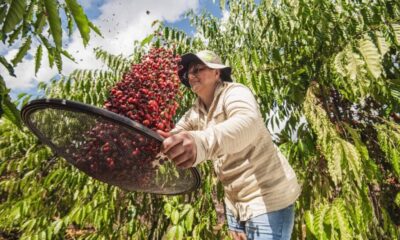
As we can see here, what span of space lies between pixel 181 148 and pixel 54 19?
456 mm

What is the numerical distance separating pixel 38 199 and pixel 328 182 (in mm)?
2532

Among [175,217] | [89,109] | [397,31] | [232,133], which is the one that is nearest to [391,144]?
[397,31]

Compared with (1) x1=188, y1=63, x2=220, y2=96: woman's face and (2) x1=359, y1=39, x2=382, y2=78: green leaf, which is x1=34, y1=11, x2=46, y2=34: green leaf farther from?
(2) x1=359, y1=39, x2=382, y2=78: green leaf

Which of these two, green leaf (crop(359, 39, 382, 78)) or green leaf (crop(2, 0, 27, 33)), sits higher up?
green leaf (crop(359, 39, 382, 78))

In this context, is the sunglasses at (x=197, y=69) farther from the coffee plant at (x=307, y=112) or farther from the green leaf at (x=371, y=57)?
the green leaf at (x=371, y=57)

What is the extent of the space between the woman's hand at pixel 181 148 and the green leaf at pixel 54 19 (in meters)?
0.38

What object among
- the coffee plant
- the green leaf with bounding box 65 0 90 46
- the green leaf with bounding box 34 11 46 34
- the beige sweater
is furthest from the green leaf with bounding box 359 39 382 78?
the green leaf with bounding box 34 11 46 34

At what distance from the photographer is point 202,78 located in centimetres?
157

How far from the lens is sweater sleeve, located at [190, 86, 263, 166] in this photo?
92 cm

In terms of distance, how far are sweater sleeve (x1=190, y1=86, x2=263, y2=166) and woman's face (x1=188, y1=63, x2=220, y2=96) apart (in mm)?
396

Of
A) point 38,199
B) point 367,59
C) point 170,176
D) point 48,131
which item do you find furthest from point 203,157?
point 38,199

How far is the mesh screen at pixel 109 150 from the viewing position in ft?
3.14

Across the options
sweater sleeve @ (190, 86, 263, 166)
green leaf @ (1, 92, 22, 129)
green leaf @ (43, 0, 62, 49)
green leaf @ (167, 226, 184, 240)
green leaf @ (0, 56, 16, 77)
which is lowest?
green leaf @ (167, 226, 184, 240)

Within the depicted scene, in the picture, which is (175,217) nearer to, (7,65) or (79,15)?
(7,65)
